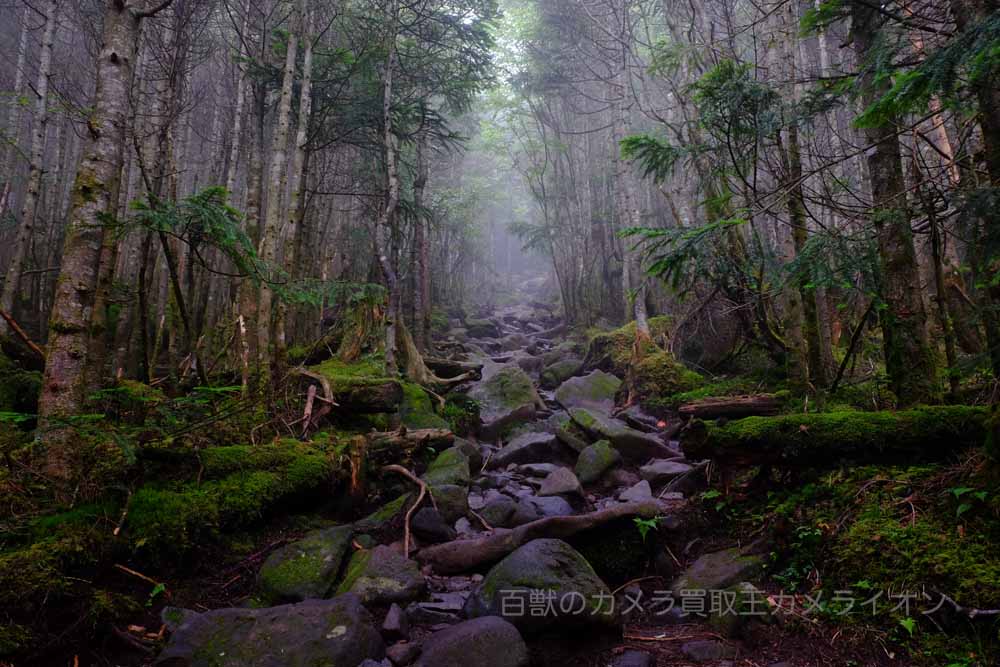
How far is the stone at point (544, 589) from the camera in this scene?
3.32m

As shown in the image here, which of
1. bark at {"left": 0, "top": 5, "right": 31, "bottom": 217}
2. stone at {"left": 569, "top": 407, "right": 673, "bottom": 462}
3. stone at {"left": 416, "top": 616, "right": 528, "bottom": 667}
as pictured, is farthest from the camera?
bark at {"left": 0, "top": 5, "right": 31, "bottom": 217}

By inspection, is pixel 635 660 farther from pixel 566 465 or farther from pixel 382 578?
pixel 566 465

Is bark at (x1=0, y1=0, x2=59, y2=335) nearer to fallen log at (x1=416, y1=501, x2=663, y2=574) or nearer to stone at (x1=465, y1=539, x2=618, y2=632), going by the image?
fallen log at (x1=416, y1=501, x2=663, y2=574)

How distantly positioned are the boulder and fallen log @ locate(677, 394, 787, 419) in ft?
11.6

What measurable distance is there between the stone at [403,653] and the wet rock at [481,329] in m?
17.9

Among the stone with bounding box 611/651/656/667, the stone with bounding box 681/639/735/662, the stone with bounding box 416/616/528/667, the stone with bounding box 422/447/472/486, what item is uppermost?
the stone with bounding box 422/447/472/486


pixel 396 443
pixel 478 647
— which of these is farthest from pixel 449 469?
pixel 478 647

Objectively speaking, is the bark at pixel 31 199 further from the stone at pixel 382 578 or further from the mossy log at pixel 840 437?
the mossy log at pixel 840 437

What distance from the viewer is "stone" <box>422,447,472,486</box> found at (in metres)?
6.23

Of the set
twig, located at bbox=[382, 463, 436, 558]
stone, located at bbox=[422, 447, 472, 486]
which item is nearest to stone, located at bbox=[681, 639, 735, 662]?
twig, located at bbox=[382, 463, 436, 558]

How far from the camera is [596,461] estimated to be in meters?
6.93

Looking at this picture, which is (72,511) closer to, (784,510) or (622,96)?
(784,510)

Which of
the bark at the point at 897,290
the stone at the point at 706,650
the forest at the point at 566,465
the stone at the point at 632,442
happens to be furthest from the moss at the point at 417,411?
the bark at the point at 897,290

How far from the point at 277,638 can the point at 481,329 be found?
18684mm
